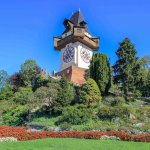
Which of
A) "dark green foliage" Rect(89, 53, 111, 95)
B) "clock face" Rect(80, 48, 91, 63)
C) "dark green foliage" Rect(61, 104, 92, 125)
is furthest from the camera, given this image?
"clock face" Rect(80, 48, 91, 63)

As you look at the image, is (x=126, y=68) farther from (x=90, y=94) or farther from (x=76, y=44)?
(x=76, y=44)

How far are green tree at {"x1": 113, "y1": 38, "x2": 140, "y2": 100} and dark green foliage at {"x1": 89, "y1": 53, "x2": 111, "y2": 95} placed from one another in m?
0.90

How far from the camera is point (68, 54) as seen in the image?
52.9 metres

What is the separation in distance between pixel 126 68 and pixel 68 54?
56.8ft

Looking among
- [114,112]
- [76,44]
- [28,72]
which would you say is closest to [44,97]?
[114,112]

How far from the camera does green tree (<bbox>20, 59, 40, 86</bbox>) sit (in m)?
48.8

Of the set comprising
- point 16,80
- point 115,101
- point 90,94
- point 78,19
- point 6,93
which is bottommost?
point 115,101

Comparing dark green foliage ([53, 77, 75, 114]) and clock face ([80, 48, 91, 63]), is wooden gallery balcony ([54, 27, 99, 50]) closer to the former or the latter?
clock face ([80, 48, 91, 63])

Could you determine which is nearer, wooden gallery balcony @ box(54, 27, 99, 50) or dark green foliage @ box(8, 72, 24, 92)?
dark green foliage @ box(8, 72, 24, 92)

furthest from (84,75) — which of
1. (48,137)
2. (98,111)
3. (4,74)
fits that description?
(48,137)

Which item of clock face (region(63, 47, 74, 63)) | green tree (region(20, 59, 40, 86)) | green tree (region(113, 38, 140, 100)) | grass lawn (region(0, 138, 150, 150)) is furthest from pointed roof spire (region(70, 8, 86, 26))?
grass lawn (region(0, 138, 150, 150))

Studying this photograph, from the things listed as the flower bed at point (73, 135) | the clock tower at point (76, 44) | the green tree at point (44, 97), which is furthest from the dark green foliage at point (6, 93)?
the flower bed at point (73, 135)

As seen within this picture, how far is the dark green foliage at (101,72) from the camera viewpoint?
122ft

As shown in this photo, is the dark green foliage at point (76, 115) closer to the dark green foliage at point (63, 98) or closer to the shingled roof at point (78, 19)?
the dark green foliage at point (63, 98)
